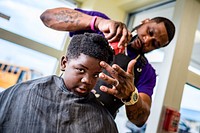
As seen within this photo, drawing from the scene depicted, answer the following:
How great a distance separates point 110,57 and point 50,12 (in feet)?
1.70

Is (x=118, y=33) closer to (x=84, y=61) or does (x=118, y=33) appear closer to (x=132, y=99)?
(x=84, y=61)

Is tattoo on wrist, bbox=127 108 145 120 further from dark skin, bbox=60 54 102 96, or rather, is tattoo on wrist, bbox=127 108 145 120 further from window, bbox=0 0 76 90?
window, bbox=0 0 76 90

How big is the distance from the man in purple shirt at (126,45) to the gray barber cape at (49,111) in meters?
0.13

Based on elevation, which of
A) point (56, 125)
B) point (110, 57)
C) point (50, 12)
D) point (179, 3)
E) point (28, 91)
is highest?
point (179, 3)

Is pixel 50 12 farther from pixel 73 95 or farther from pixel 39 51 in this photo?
pixel 39 51

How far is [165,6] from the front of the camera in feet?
7.13

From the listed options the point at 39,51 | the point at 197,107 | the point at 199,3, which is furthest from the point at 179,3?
the point at 39,51

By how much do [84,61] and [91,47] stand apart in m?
0.07

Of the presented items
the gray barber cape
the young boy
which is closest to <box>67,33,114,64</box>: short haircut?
the young boy

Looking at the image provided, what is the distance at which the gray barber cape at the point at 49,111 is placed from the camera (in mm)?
841

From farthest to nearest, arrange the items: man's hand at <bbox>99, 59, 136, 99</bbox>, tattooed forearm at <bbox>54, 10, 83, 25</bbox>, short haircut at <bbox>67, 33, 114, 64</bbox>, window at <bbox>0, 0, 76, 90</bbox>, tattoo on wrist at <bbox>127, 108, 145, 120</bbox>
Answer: window at <bbox>0, 0, 76, 90</bbox> < tattooed forearm at <bbox>54, 10, 83, 25</bbox> < tattoo on wrist at <bbox>127, 108, 145, 120</bbox> < short haircut at <bbox>67, 33, 114, 64</bbox> < man's hand at <bbox>99, 59, 136, 99</bbox>

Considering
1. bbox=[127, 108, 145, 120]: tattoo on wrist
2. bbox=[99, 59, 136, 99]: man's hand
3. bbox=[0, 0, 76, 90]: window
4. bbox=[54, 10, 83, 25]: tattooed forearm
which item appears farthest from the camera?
bbox=[0, 0, 76, 90]: window

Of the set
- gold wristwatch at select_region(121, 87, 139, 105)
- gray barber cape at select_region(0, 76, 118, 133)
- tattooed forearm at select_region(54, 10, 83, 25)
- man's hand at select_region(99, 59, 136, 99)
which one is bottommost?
gray barber cape at select_region(0, 76, 118, 133)

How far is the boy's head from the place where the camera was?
Answer: 88cm
